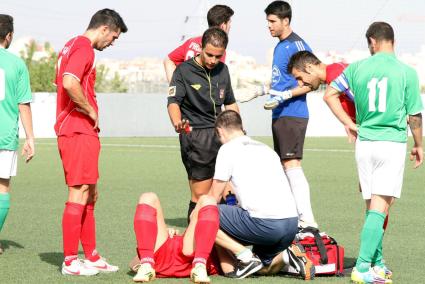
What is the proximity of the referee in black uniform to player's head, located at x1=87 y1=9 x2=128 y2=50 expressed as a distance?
53.3 inches

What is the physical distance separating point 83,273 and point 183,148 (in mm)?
2277

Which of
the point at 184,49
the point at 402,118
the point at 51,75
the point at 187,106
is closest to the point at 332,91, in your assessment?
the point at 402,118

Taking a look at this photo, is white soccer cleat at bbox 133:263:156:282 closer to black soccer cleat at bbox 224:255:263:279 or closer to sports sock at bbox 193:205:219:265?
sports sock at bbox 193:205:219:265

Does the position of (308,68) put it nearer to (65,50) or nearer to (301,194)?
(65,50)

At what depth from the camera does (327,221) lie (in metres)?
12.7

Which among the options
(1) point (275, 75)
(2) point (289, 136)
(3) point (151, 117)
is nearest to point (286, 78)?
(1) point (275, 75)

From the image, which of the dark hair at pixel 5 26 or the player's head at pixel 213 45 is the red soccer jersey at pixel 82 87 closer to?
the dark hair at pixel 5 26

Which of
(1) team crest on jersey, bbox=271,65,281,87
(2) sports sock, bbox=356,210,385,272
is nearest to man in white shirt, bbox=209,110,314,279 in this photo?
(2) sports sock, bbox=356,210,385,272

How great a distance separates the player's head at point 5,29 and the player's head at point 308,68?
2.79 metres

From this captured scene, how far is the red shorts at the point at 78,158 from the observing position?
8734 millimetres

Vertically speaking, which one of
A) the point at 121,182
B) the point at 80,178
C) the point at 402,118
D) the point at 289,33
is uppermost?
the point at 289,33

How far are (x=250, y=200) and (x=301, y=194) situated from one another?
2.73 metres

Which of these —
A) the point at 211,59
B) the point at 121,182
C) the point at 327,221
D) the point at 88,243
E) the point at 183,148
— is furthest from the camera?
the point at 121,182

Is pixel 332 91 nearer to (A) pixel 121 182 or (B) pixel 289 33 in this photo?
(B) pixel 289 33
